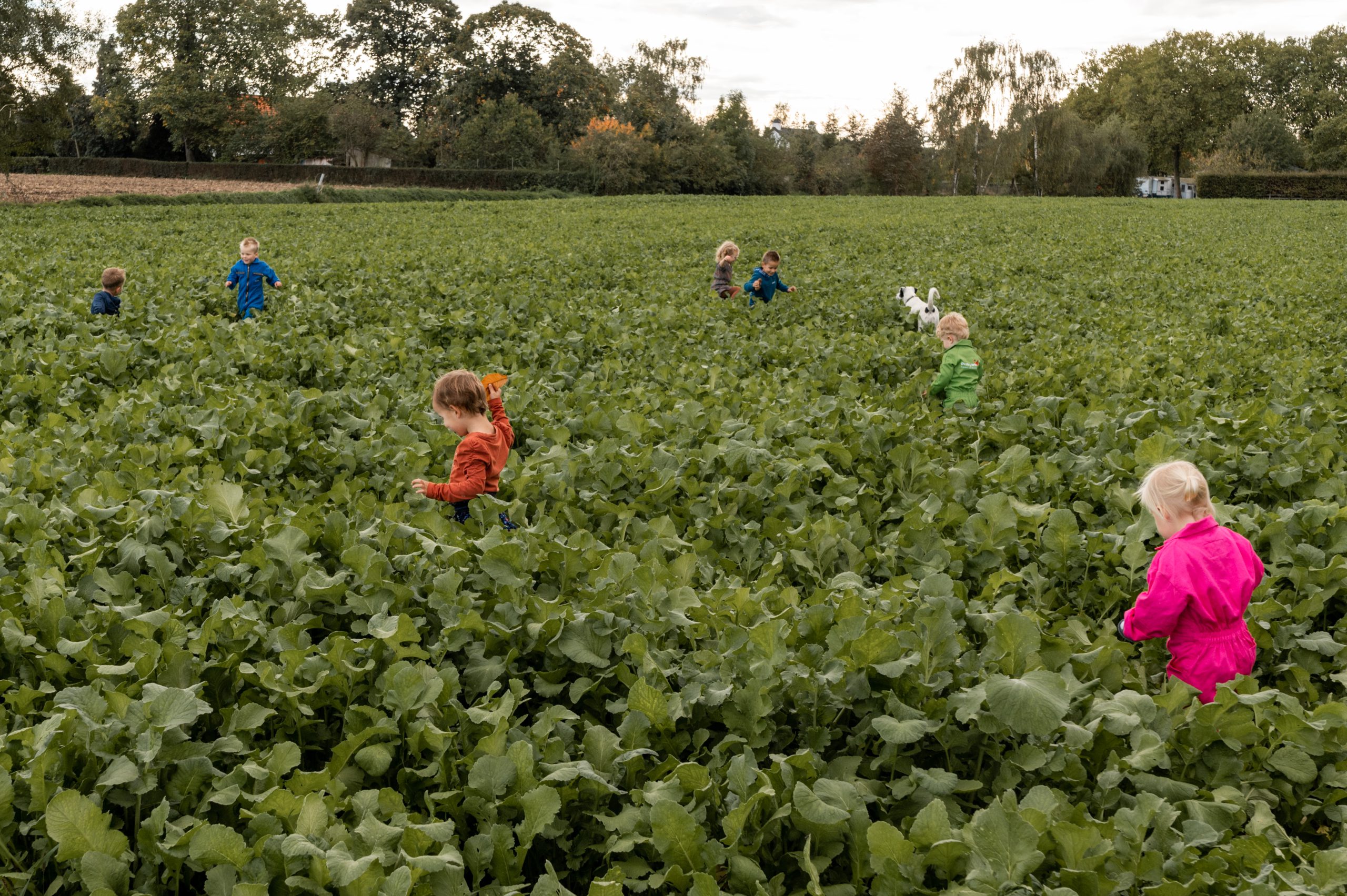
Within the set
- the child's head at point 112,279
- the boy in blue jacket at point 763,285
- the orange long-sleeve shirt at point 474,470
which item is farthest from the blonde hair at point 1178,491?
the child's head at point 112,279

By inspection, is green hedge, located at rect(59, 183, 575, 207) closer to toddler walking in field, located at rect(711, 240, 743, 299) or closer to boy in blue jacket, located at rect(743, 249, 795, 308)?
toddler walking in field, located at rect(711, 240, 743, 299)

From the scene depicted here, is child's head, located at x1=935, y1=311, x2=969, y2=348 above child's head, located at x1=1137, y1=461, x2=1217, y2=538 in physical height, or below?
above

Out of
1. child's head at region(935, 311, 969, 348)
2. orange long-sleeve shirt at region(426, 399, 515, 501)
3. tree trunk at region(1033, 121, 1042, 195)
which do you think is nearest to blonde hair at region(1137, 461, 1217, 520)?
orange long-sleeve shirt at region(426, 399, 515, 501)

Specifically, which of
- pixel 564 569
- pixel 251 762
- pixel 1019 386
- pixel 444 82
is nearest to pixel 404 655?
pixel 251 762

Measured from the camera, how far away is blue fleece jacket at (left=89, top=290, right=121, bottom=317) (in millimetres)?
11875

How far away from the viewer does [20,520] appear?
4.41 m

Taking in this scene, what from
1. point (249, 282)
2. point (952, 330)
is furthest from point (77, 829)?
point (249, 282)

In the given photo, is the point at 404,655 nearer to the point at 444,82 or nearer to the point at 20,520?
the point at 20,520

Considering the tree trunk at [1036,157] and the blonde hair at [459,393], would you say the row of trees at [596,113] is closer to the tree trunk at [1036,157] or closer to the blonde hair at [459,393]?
the tree trunk at [1036,157]

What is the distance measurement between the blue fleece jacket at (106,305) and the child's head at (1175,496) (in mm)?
11589

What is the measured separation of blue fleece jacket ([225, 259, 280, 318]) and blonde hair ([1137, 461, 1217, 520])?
1185 cm

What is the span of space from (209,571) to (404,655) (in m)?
1.45

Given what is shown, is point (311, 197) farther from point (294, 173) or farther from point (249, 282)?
point (249, 282)

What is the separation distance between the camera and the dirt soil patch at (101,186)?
4644 cm
